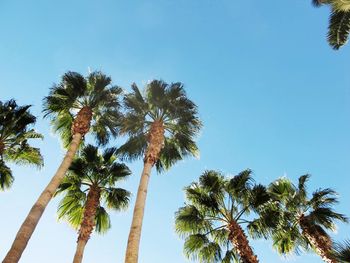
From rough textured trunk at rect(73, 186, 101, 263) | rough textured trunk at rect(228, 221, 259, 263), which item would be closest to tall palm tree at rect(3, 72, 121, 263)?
rough textured trunk at rect(73, 186, 101, 263)

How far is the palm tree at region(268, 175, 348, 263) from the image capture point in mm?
17484

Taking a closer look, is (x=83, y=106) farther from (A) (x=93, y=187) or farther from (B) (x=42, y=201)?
(B) (x=42, y=201)

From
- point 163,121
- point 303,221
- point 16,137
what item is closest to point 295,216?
point 303,221

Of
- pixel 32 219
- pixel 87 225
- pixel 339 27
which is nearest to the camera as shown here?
pixel 32 219

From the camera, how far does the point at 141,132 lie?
17.8 metres

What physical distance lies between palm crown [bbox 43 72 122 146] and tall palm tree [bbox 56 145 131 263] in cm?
137

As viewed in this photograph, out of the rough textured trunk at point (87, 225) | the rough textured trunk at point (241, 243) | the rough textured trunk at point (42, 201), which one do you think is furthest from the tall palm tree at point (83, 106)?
the rough textured trunk at point (241, 243)

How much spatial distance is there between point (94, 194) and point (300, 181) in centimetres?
1100

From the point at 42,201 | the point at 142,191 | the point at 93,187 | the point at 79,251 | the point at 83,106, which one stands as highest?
the point at 83,106

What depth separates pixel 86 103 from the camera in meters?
18.9

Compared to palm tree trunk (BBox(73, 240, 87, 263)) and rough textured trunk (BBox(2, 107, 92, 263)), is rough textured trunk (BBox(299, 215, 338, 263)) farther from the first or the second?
rough textured trunk (BBox(2, 107, 92, 263))

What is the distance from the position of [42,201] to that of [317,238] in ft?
41.6

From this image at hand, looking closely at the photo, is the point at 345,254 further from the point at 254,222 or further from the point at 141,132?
the point at 141,132

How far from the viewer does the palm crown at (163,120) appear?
1768 cm
